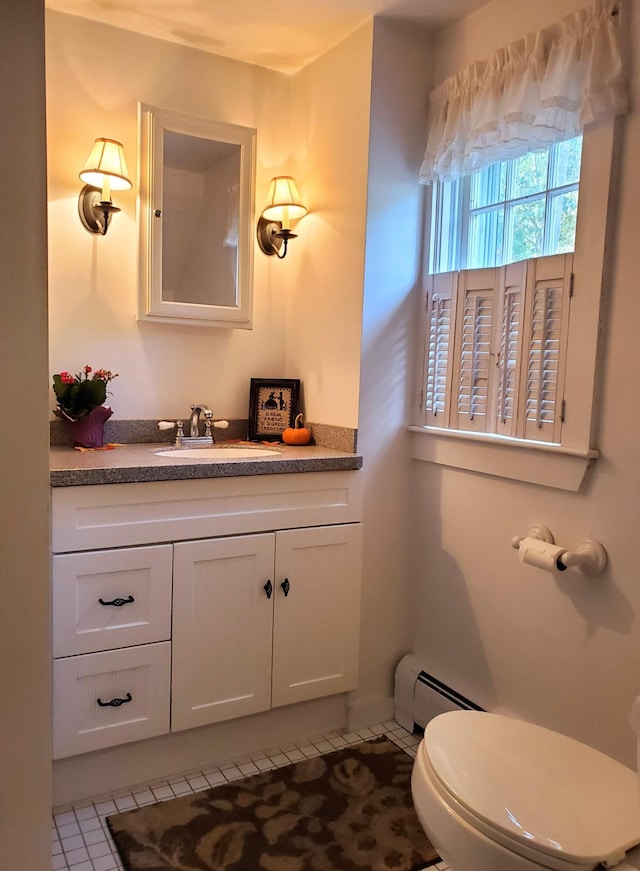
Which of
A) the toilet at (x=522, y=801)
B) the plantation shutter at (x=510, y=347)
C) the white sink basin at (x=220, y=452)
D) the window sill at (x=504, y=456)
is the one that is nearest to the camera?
the toilet at (x=522, y=801)

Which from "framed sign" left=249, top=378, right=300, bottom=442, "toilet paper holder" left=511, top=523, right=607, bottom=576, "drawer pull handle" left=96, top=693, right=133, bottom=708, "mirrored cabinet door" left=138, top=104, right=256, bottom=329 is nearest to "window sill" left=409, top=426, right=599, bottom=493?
"toilet paper holder" left=511, top=523, right=607, bottom=576

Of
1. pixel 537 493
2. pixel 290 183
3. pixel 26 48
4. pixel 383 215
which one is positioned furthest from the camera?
pixel 290 183

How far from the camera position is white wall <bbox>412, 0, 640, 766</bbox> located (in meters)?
1.62

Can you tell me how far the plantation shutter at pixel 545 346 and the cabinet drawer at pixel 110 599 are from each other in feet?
3.53

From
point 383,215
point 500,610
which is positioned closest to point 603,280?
point 383,215

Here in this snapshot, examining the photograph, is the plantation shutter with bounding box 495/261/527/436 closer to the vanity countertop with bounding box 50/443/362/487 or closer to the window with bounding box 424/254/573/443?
the window with bounding box 424/254/573/443

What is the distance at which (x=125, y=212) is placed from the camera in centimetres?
223

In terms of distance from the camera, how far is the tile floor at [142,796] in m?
1.66

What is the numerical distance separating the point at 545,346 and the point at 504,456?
34cm

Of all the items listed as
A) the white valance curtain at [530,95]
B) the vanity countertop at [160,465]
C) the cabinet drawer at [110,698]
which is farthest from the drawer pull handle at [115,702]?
the white valance curtain at [530,95]

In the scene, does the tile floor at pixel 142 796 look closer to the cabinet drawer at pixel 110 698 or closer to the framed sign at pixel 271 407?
the cabinet drawer at pixel 110 698

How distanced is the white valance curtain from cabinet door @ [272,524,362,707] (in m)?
1.21

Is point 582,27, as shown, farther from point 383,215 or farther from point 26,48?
point 26,48

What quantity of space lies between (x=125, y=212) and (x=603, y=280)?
1.49m
